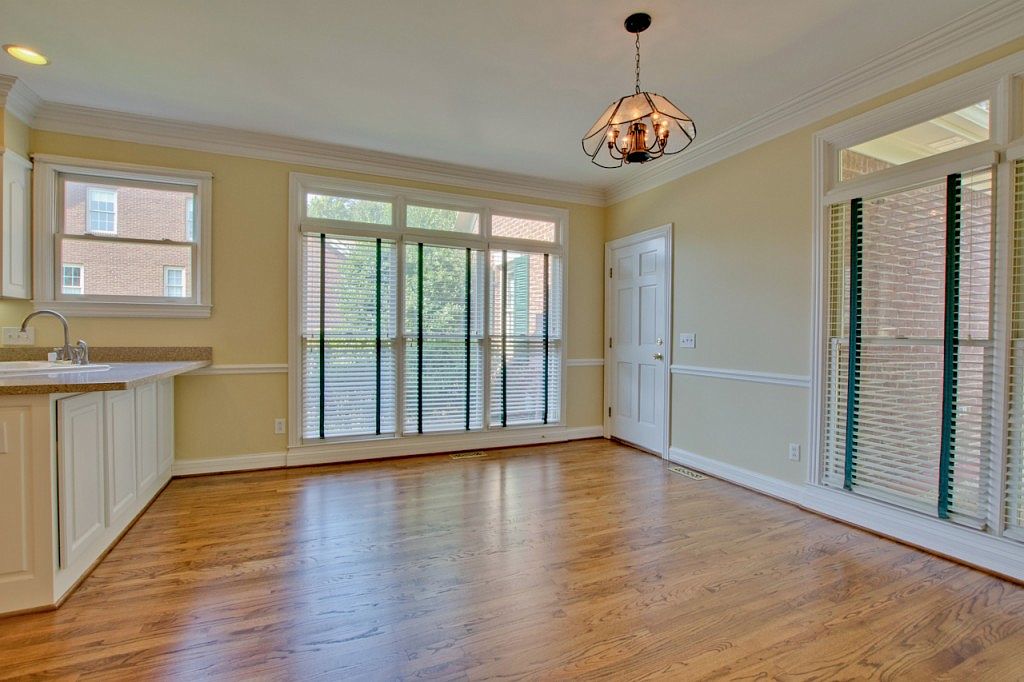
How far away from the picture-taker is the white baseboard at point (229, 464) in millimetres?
3732

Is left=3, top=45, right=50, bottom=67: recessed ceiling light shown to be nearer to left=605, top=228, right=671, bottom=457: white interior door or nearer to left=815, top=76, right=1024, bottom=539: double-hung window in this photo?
left=605, top=228, right=671, bottom=457: white interior door

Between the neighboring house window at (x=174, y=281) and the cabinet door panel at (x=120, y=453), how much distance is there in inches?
46.9

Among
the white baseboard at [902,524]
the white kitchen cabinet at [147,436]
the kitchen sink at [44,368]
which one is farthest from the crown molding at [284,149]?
Answer: the white baseboard at [902,524]

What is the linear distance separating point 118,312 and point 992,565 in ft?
18.4

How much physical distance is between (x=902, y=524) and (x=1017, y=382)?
3.16ft

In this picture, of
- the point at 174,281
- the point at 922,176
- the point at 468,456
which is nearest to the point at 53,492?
the point at 174,281

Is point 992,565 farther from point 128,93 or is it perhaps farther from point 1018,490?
point 128,93

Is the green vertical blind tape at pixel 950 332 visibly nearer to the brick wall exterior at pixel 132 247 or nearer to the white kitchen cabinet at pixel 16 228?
the brick wall exterior at pixel 132 247

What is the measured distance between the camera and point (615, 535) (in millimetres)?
2727

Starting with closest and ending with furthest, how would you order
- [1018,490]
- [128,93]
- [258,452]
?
[1018,490] → [128,93] → [258,452]

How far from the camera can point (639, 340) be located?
4.79m

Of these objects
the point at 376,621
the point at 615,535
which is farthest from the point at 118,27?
the point at 615,535

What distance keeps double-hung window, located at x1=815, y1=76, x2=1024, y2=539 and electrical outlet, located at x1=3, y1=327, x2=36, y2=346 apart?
5443mm

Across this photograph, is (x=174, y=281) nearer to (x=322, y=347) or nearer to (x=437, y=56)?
(x=322, y=347)
